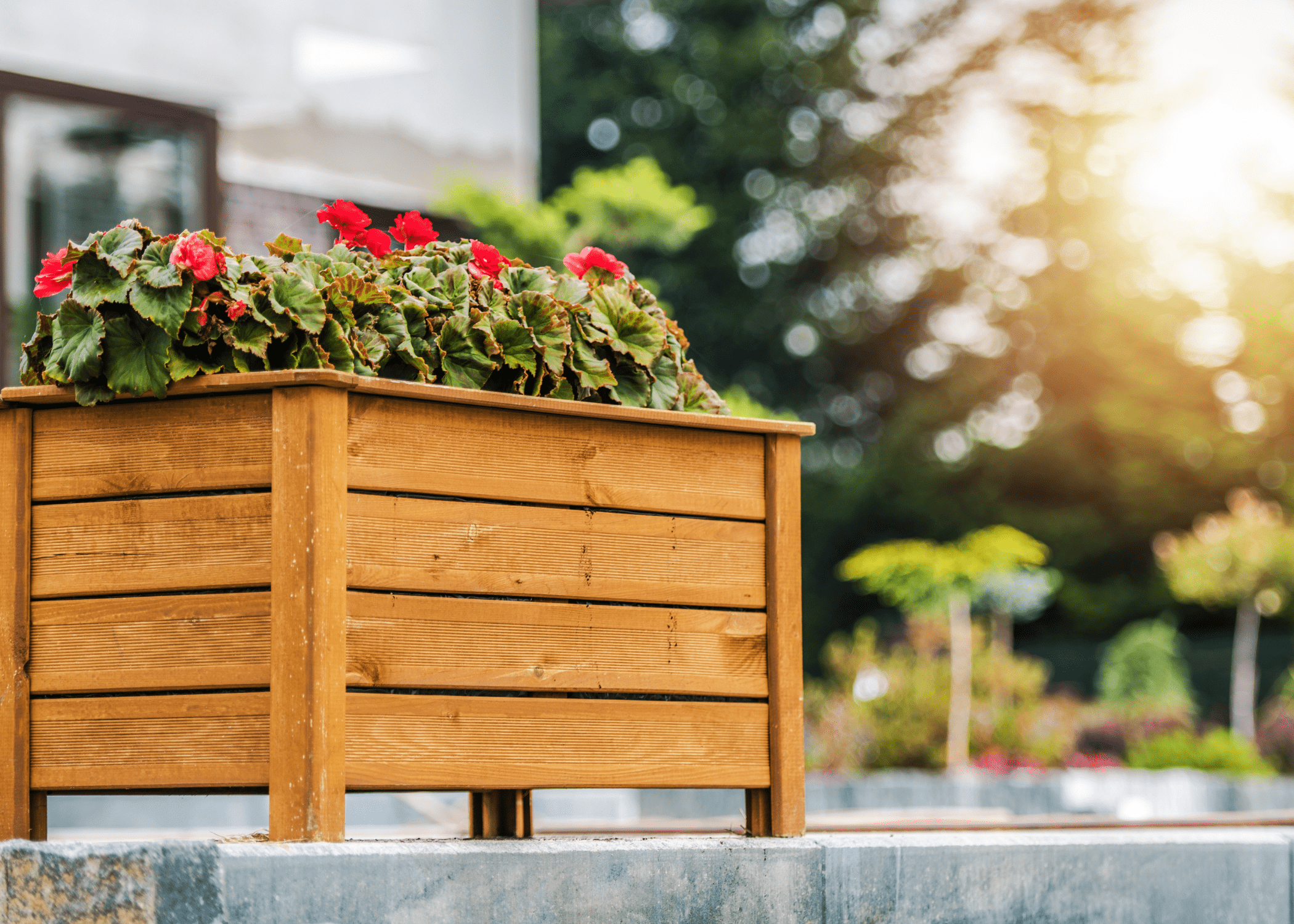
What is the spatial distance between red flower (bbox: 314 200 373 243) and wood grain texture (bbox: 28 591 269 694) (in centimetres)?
86

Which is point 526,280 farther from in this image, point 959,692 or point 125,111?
point 959,692

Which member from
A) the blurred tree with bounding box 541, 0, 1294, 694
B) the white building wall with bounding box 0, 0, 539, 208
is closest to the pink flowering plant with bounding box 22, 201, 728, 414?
the white building wall with bounding box 0, 0, 539, 208

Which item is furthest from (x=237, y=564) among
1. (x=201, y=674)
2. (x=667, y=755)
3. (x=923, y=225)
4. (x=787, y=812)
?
(x=923, y=225)

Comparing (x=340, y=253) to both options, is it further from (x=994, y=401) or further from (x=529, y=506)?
(x=994, y=401)

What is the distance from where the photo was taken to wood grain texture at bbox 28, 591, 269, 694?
2.41 metres

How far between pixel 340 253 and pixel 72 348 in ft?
1.76

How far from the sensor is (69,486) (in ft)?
8.46

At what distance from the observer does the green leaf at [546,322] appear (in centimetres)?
277

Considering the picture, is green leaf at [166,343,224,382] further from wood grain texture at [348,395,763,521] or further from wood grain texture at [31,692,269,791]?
wood grain texture at [31,692,269,791]

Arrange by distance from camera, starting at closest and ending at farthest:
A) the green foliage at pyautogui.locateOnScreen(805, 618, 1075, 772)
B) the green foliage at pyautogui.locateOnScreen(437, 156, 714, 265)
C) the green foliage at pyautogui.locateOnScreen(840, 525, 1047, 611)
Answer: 1. the green foliage at pyautogui.locateOnScreen(437, 156, 714, 265)
2. the green foliage at pyautogui.locateOnScreen(805, 618, 1075, 772)
3. the green foliage at pyautogui.locateOnScreen(840, 525, 1047, 611)

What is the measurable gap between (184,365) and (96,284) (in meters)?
0.22

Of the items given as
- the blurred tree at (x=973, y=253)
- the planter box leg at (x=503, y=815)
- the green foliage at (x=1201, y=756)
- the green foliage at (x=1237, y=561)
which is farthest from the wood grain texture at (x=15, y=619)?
the blurred tree at (x=973, y=253)

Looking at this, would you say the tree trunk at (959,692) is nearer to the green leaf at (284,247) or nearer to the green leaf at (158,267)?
the green leaf at (284,247)

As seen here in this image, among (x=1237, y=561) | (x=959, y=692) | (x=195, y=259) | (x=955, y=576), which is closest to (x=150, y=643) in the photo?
(x=195, y=259)
